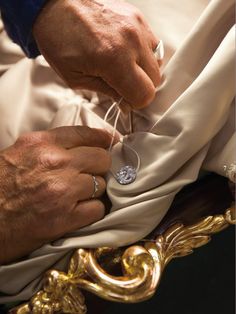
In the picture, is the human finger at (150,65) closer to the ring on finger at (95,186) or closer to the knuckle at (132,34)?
the knuckle at (132,34)

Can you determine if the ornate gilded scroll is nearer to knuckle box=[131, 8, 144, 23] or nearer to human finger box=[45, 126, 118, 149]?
human finger box=[45, 126, 118, 149]

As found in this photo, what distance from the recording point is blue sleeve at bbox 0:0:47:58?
0.64 meters

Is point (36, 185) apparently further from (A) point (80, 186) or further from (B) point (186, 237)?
(B) point (186, 237)

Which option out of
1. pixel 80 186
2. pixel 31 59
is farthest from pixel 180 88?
pixel 31 59

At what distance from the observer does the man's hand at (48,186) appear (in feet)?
1.84

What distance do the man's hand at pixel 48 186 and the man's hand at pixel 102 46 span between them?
0.07 metres

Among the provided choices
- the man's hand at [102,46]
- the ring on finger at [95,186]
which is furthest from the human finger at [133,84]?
the ring on finger at [95,186]

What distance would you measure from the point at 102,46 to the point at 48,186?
0.17 meters

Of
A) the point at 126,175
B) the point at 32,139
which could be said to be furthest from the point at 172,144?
the point at 32,139

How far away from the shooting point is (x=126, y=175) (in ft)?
1.91

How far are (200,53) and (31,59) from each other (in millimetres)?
292

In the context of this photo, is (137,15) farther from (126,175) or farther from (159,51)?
(126,175)

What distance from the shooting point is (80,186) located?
0.57 meters

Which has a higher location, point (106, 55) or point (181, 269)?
point (106, 55)
